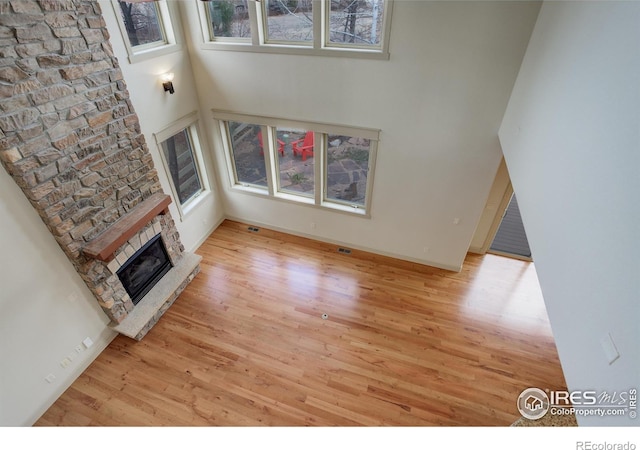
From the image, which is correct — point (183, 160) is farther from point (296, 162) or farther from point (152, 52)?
point (296, 162)

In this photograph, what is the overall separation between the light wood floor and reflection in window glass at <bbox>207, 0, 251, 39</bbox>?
11.3 feet

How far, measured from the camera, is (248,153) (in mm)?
5316

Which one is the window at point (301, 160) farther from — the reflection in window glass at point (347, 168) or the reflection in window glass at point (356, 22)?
the reflection in window glass at point (356, 22)

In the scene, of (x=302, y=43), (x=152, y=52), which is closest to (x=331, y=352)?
(x=302, y=43)

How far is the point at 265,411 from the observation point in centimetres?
337

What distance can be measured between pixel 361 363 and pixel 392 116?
10.4 ft

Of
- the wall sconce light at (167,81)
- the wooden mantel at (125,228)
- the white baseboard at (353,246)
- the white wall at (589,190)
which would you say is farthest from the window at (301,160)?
the white wall at (589,190)

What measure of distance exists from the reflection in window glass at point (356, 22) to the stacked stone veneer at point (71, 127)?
8.34ft

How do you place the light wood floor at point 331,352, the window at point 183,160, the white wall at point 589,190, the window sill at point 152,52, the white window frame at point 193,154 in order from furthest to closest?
1. the window at point 183,160
2. the white window frame at point 193,154
3. the window sill at point 152,52
4. the light wood floor at point 331,352
5. the white wall at point 589,190

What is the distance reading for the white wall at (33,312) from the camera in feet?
9.23

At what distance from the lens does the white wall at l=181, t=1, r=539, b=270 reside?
3.26 meters

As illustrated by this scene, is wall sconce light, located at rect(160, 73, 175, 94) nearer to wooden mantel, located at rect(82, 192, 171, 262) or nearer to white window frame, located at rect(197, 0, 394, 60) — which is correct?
white window frame, located at rect(197, 0, 394, 60)

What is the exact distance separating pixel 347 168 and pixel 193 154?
2.60m
